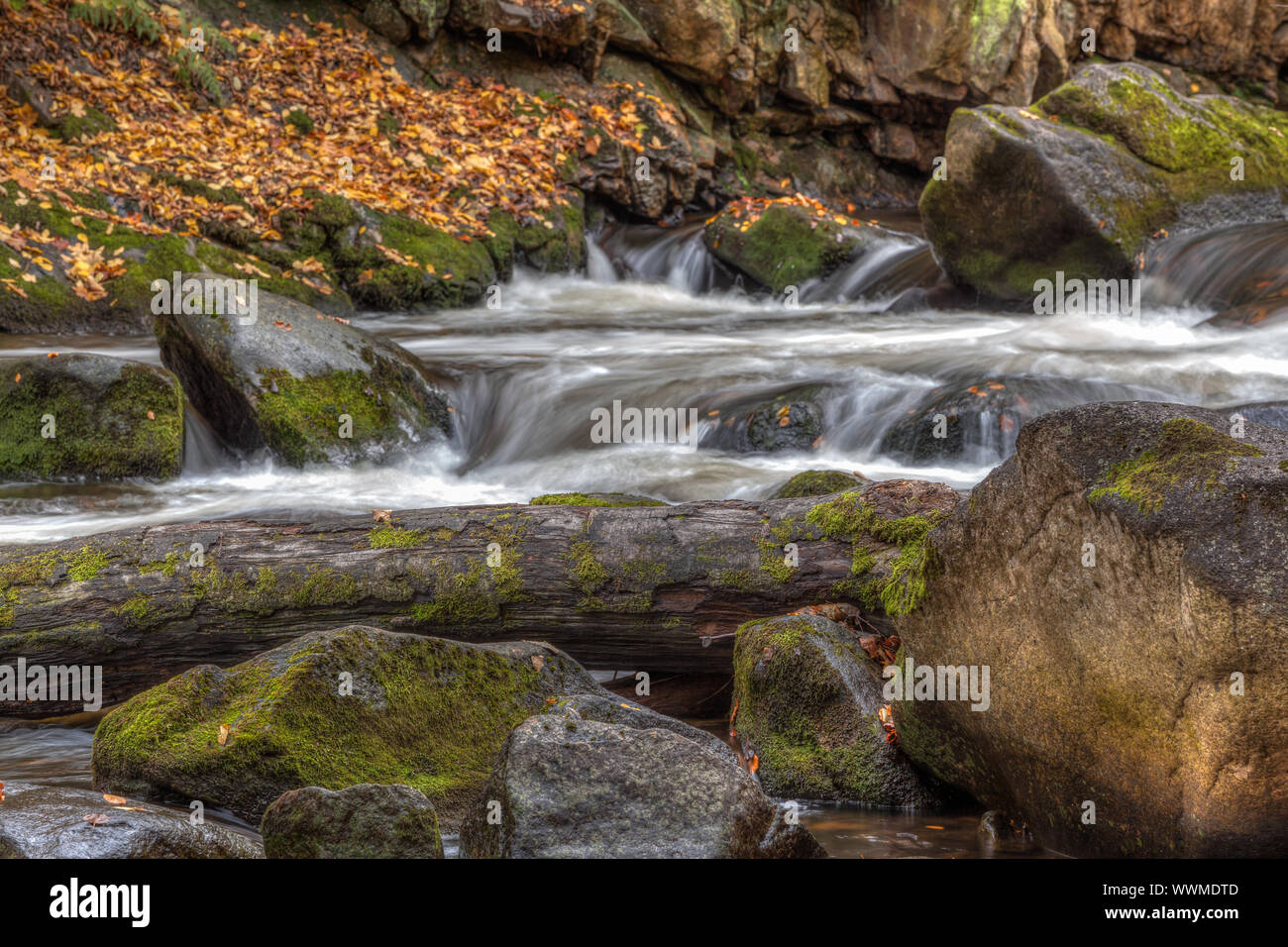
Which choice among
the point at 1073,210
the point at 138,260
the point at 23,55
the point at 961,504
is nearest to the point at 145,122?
the point at 23,55

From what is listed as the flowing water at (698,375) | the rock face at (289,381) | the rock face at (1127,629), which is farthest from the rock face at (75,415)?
the rock face at (1127,629)

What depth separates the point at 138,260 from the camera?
11.0 metres

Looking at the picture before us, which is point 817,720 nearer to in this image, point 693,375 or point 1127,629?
point 1127,629

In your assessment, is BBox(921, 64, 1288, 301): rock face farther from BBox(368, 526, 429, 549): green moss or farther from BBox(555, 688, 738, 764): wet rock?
BBox(555, 688, 738, 764): wet rock

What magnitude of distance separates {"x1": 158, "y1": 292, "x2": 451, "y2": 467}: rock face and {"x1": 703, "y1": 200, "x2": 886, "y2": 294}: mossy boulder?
268 inches

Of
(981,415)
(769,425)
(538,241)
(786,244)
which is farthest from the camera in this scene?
(538,241)

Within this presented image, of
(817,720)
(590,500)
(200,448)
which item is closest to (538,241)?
(200,448)

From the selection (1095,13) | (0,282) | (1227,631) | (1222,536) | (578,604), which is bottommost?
(578,604)

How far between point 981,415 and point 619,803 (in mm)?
6170

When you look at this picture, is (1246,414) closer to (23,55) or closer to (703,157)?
(703,157)

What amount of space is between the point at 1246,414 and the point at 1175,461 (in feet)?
18.4

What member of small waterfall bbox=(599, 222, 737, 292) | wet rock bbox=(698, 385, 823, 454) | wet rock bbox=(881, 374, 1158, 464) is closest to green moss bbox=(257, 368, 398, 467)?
wet rock bbox=(698, 385, 823, 454)

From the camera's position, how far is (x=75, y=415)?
25.6 feet

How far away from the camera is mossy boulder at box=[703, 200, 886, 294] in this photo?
1437cm
